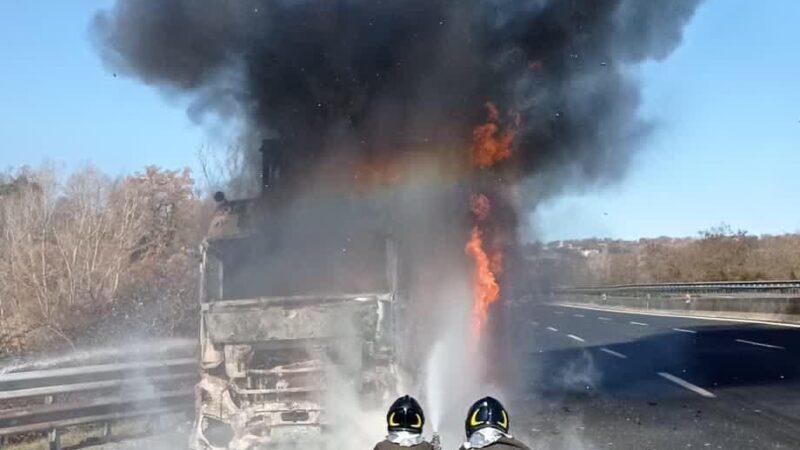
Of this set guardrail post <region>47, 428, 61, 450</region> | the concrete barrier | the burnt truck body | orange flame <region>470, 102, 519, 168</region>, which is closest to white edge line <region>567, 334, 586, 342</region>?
the concrete barrier

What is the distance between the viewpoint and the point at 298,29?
13.7 m

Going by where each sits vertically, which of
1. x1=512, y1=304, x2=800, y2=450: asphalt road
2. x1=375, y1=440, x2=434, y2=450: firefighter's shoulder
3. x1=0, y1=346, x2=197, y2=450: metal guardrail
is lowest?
x1=512, y1=304, x2=800, y2=450: asphalt road

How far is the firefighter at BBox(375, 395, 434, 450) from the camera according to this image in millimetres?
4738

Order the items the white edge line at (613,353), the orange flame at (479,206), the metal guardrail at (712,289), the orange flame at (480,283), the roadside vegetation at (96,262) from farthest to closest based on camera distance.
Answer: the metal guardrail at (712,289) < the roadside vegetation at (96,262) < the white edge line at (613,353) < the orange flame at (479,206) < the orange flame at (480,283)

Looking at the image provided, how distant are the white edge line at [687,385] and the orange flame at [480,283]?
152 inches

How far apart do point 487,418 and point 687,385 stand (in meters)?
11.4

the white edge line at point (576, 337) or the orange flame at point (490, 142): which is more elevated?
the orange flame at point (490, 142)

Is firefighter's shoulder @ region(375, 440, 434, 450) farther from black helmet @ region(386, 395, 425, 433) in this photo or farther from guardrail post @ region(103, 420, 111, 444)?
guardrail post @ region(103, 420, 111, 444)

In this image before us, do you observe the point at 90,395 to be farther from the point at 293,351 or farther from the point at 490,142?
the point at 490,142

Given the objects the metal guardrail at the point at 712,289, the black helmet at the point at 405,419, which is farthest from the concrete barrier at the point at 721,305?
the black helmet at the point at 405,419

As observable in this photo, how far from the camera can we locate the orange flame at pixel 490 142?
12906 mm

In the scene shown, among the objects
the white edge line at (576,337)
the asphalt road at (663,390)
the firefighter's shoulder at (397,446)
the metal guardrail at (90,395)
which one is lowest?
the asphalt road at (663,390)

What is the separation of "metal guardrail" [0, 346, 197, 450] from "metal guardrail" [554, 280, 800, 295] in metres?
20.5

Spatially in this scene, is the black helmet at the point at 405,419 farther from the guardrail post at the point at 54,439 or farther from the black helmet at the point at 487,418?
the guardrail post at the point at 54,439
